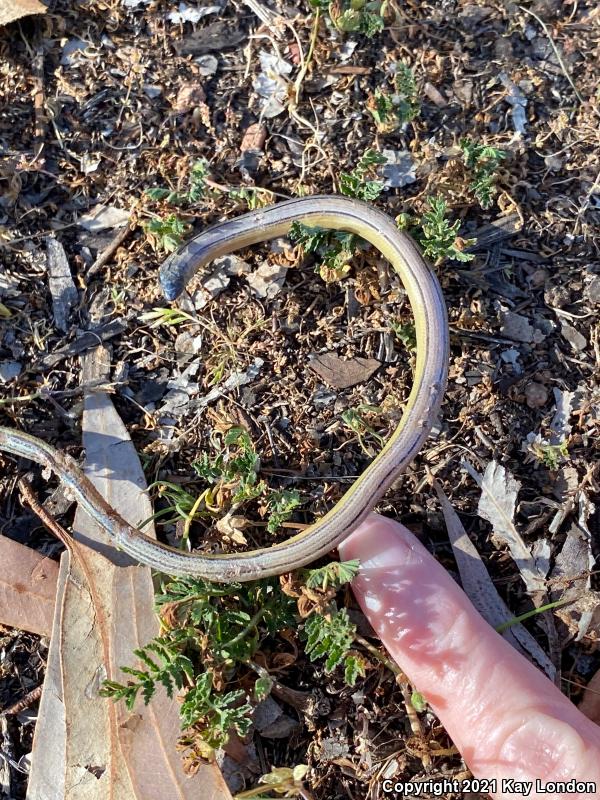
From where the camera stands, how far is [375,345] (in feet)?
11.9

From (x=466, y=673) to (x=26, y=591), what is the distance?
199 centimetres

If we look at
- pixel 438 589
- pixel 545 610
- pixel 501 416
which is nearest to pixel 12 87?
pixel 501 416

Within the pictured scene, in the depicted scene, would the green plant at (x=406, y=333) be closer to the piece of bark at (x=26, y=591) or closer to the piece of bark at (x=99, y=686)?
the piece of bark at (x=99, y=686)

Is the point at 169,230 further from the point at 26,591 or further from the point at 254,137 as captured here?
the point at 26,591

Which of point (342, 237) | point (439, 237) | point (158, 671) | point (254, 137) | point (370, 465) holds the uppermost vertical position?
point (254, 137)

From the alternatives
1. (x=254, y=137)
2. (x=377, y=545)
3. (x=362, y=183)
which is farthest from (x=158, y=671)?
(x=254, y=137)

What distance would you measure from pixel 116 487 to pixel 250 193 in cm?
163

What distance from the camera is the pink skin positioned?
2.72 m

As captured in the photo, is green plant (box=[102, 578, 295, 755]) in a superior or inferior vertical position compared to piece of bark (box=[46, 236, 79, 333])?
inferior

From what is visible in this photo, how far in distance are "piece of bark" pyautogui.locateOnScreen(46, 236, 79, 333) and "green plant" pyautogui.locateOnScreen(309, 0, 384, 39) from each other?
5.97 feet

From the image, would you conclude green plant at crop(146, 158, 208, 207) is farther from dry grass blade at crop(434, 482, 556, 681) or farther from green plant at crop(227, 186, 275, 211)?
dry grass blade at crop(434, 482, 556, 681)

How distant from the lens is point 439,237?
11.1 ft

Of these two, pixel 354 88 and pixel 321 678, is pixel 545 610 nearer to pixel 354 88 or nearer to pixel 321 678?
pixel 321 678

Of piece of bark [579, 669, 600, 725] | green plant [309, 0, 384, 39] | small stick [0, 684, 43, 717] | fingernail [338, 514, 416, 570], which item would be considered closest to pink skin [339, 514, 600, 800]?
fingernail [338, 514, 416, 570]
